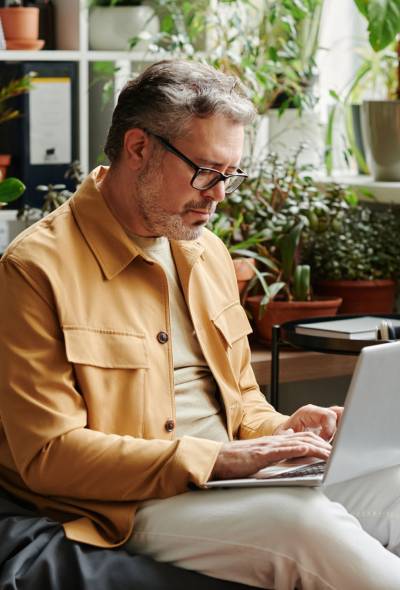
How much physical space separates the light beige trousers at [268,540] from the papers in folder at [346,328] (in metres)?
1.01

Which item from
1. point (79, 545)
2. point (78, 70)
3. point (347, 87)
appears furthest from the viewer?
point (347, 87)

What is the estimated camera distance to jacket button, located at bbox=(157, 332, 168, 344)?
6.85 feet

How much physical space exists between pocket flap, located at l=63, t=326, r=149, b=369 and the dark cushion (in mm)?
290

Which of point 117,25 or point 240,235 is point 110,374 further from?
point 117,25

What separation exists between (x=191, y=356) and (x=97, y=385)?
280 millimetres

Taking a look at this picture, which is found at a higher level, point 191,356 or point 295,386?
point 191,356

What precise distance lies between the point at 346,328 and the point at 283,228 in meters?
0.60

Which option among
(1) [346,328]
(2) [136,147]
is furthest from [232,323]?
(1) [346,328]

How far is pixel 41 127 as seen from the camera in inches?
137

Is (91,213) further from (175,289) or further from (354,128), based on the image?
(354,128)

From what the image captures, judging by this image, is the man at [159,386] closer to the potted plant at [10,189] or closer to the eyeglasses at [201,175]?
the eyeglasses at [201,175]

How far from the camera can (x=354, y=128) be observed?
399 cm

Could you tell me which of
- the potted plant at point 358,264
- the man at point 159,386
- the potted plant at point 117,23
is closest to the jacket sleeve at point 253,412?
the man at point 159,386

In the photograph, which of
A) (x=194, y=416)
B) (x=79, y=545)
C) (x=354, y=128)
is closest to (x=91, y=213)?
(x=194, y=416)
